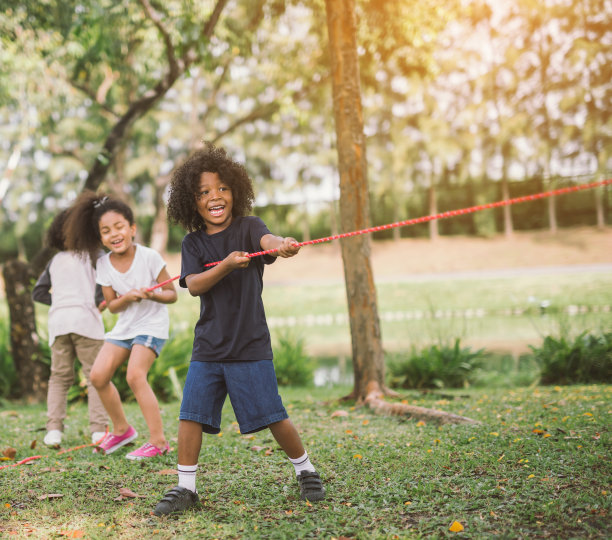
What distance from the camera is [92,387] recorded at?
14.5 ft

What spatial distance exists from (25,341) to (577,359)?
560cm

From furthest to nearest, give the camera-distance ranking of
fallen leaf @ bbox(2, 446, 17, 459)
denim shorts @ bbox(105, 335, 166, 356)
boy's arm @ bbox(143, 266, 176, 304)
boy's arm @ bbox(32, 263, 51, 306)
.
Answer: boy's arm @ bbox(32, 263, 51, 306) < fallen leaf @ bbox(2, 446, 17, 459) < denim shorts @ bbox(105, 335, 166, 356) < boy's arm @ bbox(143, 266, 176, 304)

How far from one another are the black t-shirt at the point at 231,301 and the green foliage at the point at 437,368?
4.28 meters

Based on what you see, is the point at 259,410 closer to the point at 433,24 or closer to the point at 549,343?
the point at 549,343

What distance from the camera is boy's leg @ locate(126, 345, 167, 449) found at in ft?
12.1

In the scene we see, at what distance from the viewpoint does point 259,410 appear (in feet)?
9.26

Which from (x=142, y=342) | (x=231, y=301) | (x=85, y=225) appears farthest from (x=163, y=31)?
(x=231, y=301)

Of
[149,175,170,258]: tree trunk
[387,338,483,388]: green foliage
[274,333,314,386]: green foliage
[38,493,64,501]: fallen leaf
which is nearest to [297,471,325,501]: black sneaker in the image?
[38,493,64,501]: fallen leaf

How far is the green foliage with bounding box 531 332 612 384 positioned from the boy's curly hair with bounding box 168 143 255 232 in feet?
14.9

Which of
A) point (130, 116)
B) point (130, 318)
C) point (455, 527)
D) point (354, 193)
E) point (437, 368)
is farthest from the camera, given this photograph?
point (130, 116)

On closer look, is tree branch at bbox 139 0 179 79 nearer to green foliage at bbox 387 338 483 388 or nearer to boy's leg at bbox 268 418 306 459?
green foliage at bbox 387 338 483 388

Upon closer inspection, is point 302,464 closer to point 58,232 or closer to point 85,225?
point 85,225

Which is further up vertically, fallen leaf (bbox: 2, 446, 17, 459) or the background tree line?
the background tree line

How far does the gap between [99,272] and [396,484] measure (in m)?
2.17
